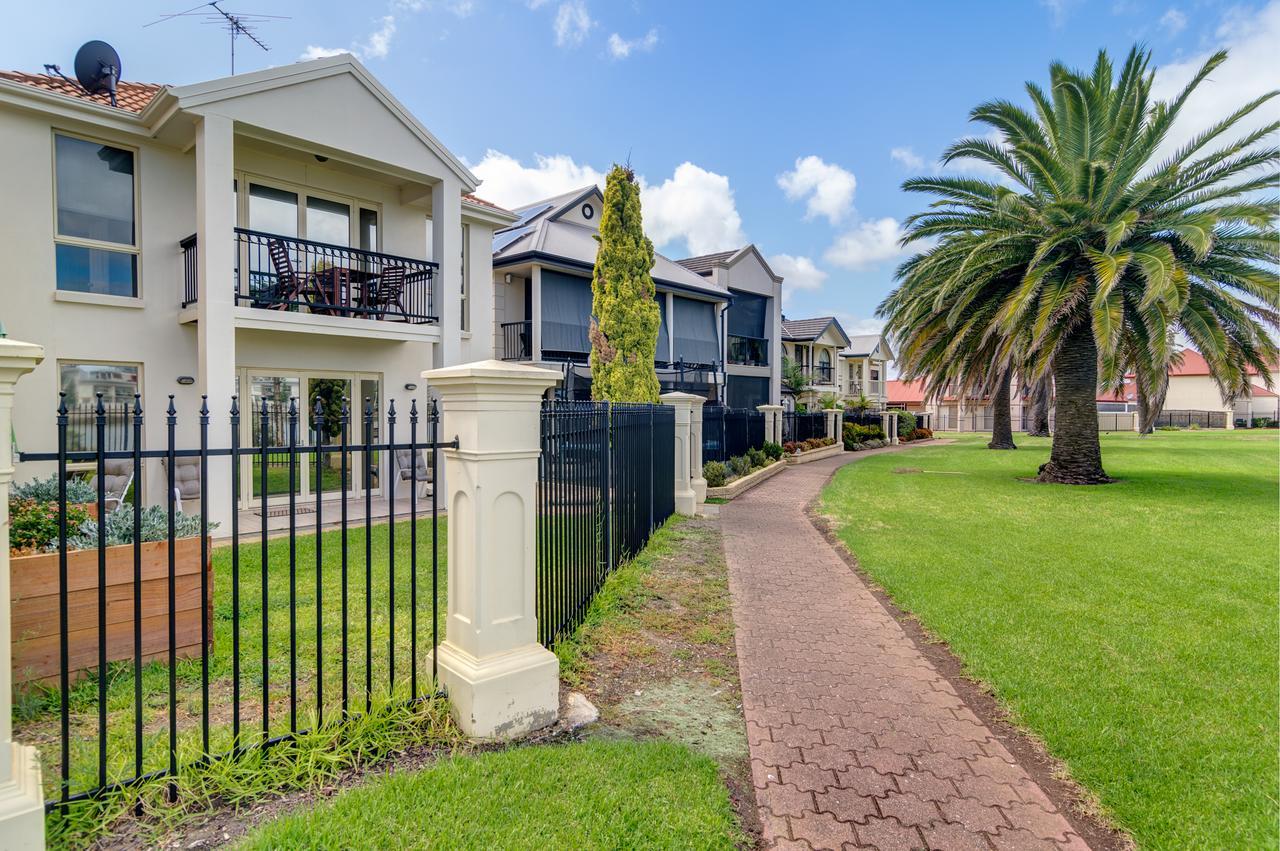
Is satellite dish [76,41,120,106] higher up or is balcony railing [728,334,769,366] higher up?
satellite dish [76,41,120,106]

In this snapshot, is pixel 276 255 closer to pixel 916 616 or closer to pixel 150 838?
pixel 150 838

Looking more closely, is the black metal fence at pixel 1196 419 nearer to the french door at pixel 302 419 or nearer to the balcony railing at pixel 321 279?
the balcony railing at pixel 321 279

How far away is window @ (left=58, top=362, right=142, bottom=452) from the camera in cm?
944

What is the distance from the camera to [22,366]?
2.26 meters

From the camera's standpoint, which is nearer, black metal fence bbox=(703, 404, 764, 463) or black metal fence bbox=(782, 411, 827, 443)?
black metal fence bbox=(703, 404, 764, 463)

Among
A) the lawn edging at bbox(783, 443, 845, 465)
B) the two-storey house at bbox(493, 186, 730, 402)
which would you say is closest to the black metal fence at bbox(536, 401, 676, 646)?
the two-storey house at bbox(493, 186, 730, 402)

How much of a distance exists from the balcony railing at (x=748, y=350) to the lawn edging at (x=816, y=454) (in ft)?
16.7

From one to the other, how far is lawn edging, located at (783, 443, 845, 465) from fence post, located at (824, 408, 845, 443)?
0.42 meters

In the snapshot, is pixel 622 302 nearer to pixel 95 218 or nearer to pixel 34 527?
pixel 95 218

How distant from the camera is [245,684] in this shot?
425 centimetres

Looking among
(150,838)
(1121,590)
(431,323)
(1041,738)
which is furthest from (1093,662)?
(431,323)

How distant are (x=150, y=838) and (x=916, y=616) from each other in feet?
18.5

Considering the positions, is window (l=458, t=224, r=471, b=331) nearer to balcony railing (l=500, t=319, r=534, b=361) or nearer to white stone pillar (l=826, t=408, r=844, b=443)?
balcony railing (l=500, t=319, r=534, b=361)

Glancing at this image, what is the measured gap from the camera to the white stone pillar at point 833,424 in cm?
2655
